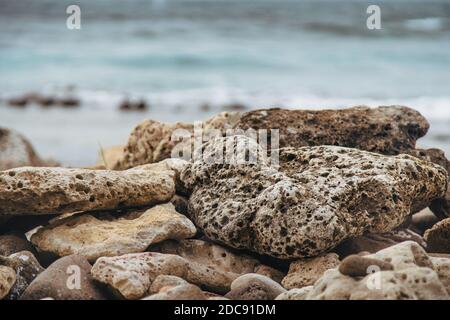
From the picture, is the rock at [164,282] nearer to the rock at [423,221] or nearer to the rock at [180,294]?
the rock at [180,294]

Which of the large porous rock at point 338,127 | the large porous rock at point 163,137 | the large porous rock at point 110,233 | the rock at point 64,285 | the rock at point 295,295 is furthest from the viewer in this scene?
the large porous rock at point 163,137

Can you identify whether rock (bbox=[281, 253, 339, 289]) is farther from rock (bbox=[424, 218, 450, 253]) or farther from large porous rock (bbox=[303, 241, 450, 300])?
rock (bbox=[424, 218, 450, 253])

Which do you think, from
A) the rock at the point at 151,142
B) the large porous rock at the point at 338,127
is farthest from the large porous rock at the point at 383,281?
the rock at the point at 151,142

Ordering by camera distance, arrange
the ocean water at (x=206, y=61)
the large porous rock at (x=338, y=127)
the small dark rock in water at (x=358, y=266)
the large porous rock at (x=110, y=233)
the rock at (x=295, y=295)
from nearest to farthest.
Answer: the small dark rock in water at (x=358, y=266) → the rock at (x=295, y=295) → the large porous rock at (x=110, y=233) → the large porous rock at (x=338, y=127) → the ocean water at (x=206, y=61)

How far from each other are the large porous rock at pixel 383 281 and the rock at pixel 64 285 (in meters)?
1.01

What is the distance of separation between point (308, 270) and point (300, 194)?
1.31 feet

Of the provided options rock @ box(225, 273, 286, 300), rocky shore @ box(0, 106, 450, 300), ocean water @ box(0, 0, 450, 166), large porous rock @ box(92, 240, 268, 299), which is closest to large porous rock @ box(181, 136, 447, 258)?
rocky shore @ box(0, 106, 450, 300)

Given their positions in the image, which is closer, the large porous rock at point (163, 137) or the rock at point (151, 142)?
the large porous rock at point (163, 137)

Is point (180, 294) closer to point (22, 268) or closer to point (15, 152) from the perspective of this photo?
point (22, 268)

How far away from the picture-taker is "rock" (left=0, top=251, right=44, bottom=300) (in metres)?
3.60

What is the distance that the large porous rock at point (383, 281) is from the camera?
2910mm

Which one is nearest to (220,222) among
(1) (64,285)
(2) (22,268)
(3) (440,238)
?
(1) (64,285)

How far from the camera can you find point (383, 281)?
9.71 ft
